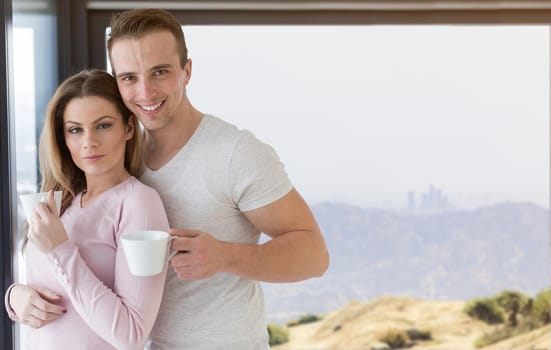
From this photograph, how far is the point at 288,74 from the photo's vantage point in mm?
2848

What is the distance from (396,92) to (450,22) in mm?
385

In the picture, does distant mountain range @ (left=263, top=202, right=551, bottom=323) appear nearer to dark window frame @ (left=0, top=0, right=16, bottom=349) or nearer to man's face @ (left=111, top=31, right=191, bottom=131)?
dark window frame @ (left=0, top=0, right=16, bottom=349)

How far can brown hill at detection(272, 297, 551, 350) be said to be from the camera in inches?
113

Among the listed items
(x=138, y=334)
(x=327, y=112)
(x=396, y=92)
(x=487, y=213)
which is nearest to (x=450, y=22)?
(x=396, y=92)

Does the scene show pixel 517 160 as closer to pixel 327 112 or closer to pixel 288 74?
pixel 327 112

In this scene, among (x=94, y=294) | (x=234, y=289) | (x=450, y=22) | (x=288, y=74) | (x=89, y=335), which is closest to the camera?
(x=94, y=294)

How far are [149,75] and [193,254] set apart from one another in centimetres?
42

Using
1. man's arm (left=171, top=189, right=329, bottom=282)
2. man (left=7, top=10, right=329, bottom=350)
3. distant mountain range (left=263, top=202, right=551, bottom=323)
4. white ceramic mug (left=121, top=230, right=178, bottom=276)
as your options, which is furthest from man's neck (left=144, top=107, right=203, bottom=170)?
distant mountain range (left=263, top=202, right=551, bottom=323)

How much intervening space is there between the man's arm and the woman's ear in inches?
12.4

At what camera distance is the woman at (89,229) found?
4.15 ft

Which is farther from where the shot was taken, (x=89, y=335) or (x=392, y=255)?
(x=392, y=255)

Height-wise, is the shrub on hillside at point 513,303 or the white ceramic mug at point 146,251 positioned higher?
the white ceramic mug at point 146,251

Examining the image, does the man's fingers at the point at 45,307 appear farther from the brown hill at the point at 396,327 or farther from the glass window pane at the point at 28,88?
the brown hill at the point at 396,327

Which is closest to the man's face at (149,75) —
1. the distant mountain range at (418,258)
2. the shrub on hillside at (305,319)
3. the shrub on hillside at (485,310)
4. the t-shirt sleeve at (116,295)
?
the t-shirt sleeve at (116,295)
